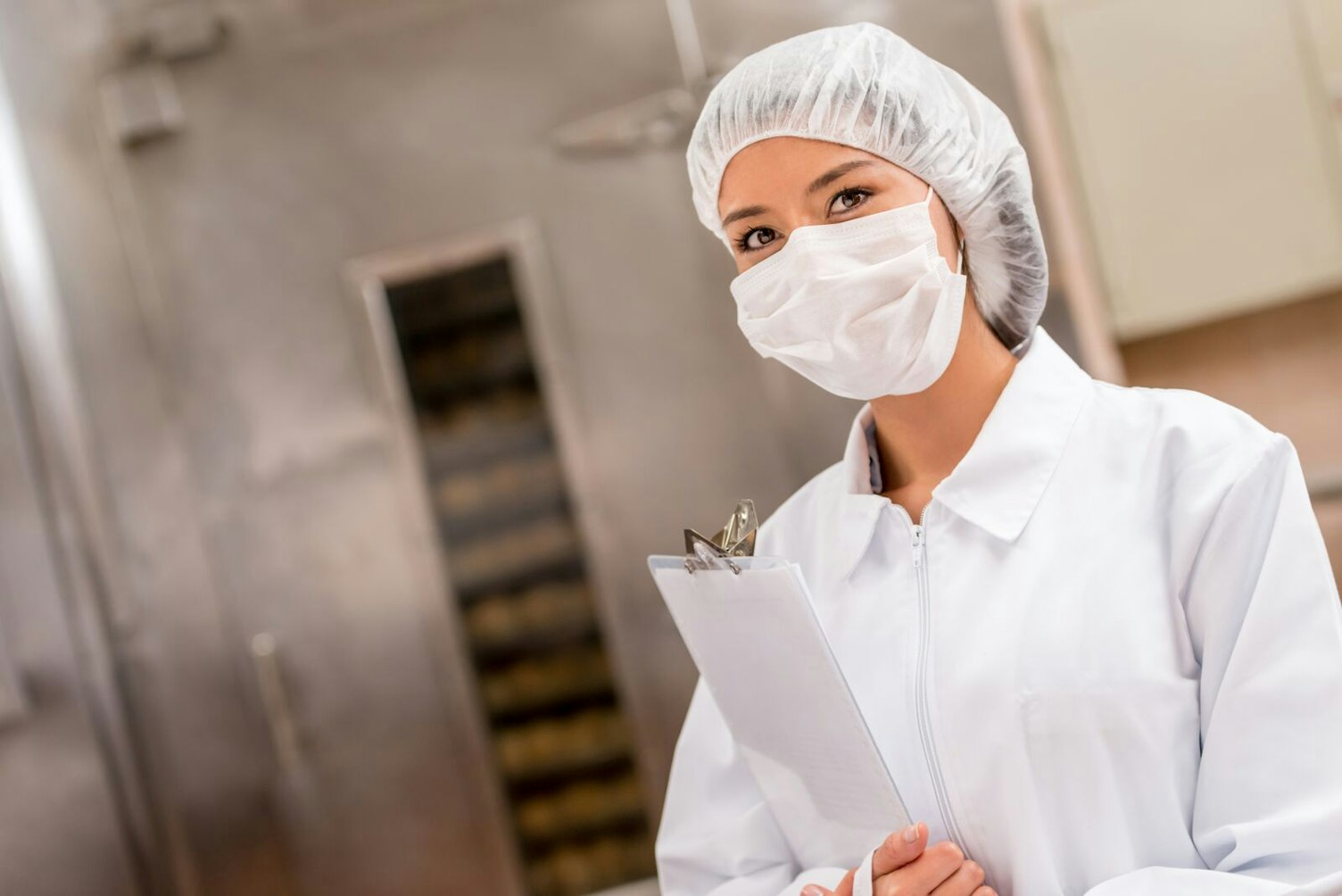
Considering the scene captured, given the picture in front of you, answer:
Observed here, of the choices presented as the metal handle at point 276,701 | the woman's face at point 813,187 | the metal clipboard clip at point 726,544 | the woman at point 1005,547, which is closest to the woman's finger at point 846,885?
the woman at point 1005,547

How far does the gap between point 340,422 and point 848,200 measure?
1381 mm

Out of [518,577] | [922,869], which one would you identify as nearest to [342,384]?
[518,577]

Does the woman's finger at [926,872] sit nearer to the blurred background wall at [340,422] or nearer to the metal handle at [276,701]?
the blurred background wall at [340,422]

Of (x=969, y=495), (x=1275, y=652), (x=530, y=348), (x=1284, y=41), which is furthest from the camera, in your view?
(x=530, y=348)

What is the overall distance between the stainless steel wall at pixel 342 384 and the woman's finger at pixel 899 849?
3.85 feet

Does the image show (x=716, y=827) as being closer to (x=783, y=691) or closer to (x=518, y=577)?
(x=783, y=691)

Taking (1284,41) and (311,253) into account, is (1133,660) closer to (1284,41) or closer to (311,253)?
(1284,41)

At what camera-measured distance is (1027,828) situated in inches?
36.4

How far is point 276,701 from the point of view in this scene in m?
2.15

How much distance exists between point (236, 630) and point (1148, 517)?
5.67 feet

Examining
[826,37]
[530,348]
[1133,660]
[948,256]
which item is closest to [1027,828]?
[1133,660]

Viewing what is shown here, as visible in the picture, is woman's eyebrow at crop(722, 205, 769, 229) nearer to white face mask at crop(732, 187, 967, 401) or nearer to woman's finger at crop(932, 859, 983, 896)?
white face mask at crop(732, 187, 967, 401)

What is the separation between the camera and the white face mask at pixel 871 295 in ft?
3.13

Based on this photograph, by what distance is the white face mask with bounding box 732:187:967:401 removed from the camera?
0.95m
